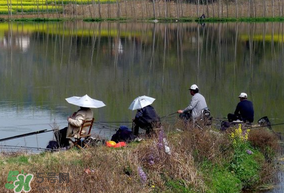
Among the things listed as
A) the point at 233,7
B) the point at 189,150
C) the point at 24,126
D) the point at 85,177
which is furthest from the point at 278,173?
the point at 233,7

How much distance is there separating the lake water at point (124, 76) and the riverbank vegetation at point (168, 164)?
3030 mm

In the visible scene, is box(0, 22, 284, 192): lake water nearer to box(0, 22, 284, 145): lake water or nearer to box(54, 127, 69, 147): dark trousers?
box(0, 22, 284, 145): lake water

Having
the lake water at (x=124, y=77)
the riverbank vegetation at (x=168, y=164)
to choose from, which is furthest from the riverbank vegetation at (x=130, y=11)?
the riverbank vegetation at (x=168, y=164)

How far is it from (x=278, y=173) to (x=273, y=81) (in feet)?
43.3

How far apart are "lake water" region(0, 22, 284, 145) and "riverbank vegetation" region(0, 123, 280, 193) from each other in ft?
9.94

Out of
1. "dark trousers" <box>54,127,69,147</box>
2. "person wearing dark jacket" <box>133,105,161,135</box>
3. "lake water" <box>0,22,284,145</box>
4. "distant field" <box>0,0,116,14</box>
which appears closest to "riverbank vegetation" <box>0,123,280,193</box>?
"person wearing dark jacket" <box>133,105,161,135</box>

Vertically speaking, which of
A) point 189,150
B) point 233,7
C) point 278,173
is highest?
point 233,7

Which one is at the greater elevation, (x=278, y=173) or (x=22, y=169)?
(x=22, y=169)

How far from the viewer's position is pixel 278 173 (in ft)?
37.3

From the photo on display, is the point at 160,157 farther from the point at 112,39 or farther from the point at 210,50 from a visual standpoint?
the point at 112,39

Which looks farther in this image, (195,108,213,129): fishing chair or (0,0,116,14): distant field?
(0,0,116,14): distant field

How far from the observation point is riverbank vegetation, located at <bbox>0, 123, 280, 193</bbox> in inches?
325

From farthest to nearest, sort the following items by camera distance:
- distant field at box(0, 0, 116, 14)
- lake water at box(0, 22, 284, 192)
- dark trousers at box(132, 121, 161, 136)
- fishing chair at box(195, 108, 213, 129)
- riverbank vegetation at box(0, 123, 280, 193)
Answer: distant field at box(0, 0, 116, 14) < lake water at box(0, 22, 284, 192) < dark trousers at box(132, 121, 161, 136) < fishing chair at box(195, 108, 213, 129) < riverbank vegetation at box(0, 123, 280, 193)

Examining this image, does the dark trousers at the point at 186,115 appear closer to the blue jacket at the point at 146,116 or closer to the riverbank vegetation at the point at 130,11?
the blue jacket at the point at 146,116
